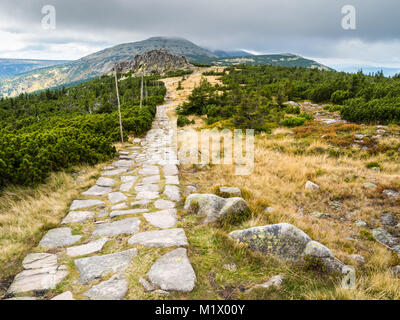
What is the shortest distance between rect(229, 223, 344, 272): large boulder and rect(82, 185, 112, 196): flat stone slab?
373 centimetres

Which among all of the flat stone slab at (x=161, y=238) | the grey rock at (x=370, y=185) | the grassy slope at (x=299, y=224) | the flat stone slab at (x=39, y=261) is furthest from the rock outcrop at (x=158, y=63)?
the flat stone slab at (x=39, y=261)

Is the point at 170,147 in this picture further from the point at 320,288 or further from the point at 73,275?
the point at 320,288

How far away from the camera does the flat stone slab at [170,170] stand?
6.92 metres

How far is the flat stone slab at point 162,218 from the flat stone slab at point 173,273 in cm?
91

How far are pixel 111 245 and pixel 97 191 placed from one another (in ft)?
8.44

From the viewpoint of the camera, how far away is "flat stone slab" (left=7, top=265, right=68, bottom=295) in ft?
8.17

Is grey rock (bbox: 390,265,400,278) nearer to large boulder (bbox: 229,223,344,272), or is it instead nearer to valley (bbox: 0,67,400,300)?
valley (bbox: 0,67,400,300)

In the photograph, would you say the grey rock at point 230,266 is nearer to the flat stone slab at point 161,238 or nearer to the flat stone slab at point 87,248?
the flat stone slab at point 161,238

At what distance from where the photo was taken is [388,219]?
4828mm

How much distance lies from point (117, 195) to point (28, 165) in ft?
7.31

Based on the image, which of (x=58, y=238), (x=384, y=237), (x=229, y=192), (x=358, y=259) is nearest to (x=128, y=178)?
(x=58, y=238)

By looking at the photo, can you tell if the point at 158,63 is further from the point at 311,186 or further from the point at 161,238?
the point at 161,238
